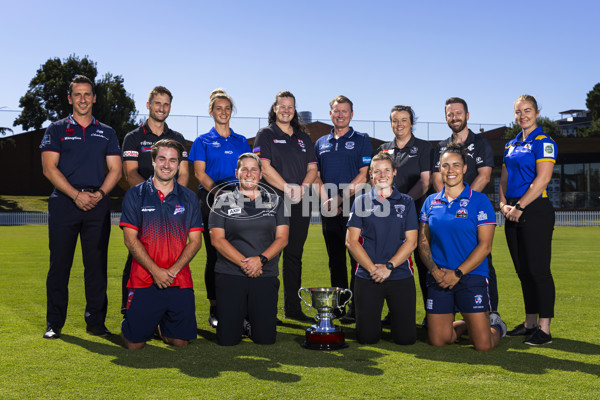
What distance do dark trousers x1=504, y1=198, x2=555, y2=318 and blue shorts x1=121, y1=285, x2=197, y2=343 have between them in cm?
283

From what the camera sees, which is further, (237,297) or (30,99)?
(30,99)

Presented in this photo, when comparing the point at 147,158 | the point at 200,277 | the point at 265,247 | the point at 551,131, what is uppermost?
the point at 551,131

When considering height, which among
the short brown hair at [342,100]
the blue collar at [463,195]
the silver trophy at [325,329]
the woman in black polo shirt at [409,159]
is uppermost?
the short brown hair at [342,100]

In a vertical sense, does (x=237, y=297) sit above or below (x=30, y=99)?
below

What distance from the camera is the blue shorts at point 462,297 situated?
13.9ft

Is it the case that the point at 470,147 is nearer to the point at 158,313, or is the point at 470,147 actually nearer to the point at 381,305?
the point at 381,305

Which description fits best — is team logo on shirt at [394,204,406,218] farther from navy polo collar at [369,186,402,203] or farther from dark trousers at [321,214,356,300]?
dark trousers at [321,214,356,300]

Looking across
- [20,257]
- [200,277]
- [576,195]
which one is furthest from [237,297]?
[576,195]

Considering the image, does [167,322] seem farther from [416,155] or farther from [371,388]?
[416,155]

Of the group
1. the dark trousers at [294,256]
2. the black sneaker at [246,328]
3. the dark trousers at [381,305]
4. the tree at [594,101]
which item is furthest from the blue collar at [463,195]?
the tree at [594,101]

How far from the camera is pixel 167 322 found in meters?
4.36

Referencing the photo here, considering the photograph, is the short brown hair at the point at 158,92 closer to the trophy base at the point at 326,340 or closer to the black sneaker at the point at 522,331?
the trophy base at the point at 326,340

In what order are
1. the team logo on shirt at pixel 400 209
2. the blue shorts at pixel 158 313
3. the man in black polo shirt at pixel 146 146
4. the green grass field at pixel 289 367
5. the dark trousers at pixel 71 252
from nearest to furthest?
the green grass field at pixel 289 367, the blue shorts at pixel 158 313, the team logo on shirt at pixel 400 209, the dark trousers at pixel 71 252, the man in black polo shirt at pixel 146 146

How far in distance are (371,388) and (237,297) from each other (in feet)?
5.14
